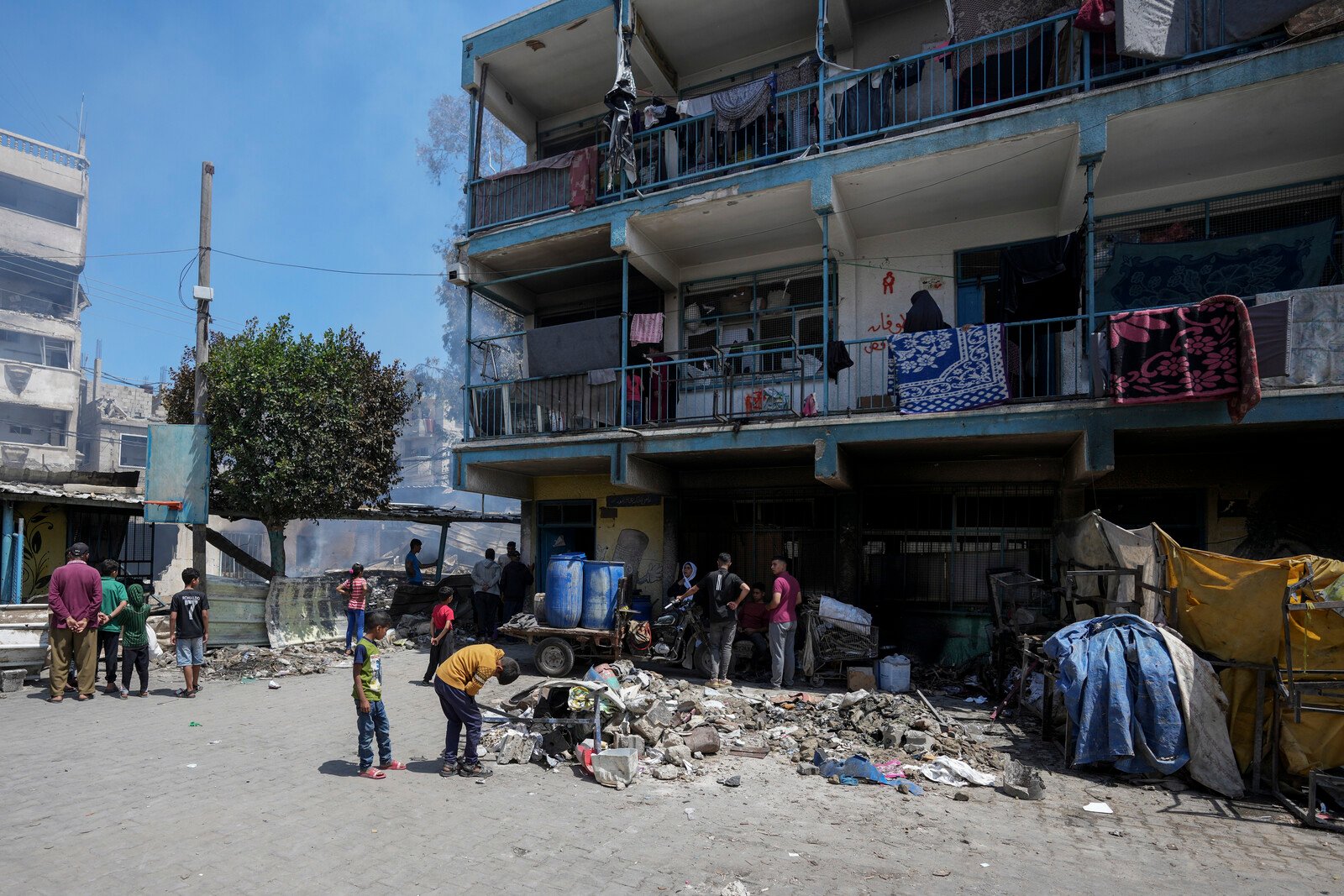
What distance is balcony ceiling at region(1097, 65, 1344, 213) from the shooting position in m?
7.91

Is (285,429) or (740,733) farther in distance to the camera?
(285,429)

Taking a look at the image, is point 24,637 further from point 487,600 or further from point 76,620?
point 487,600

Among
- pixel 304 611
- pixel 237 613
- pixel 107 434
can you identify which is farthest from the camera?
pixel 107 434

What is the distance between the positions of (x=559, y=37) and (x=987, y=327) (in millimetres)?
8660

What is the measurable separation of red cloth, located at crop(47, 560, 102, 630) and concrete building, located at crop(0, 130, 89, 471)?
29898mm

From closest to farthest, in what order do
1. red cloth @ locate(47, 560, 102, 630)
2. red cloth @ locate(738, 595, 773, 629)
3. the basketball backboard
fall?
red cloth @ locate(47, 560, 102, 630)
red cloth @ locate(738, 595, 773, 629)
the basketball backboard

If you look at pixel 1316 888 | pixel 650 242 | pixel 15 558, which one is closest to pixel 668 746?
pixel 1316 888

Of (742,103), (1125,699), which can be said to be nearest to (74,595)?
(742,103)

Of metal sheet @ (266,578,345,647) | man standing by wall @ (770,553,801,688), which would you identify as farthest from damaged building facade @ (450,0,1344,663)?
metal sheet @ (266,578,345,647)

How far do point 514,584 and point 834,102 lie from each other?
9.52 meters

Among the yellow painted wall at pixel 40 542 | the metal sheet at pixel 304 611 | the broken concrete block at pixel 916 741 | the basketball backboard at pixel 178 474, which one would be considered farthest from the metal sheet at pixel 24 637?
the broken concrete block at pixel 916 741

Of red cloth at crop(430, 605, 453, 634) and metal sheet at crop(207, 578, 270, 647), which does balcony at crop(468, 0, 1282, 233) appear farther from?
metal sheet at crop(207, 578, 270, 647)

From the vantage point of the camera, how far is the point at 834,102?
10.7m

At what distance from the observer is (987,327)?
344 inches
